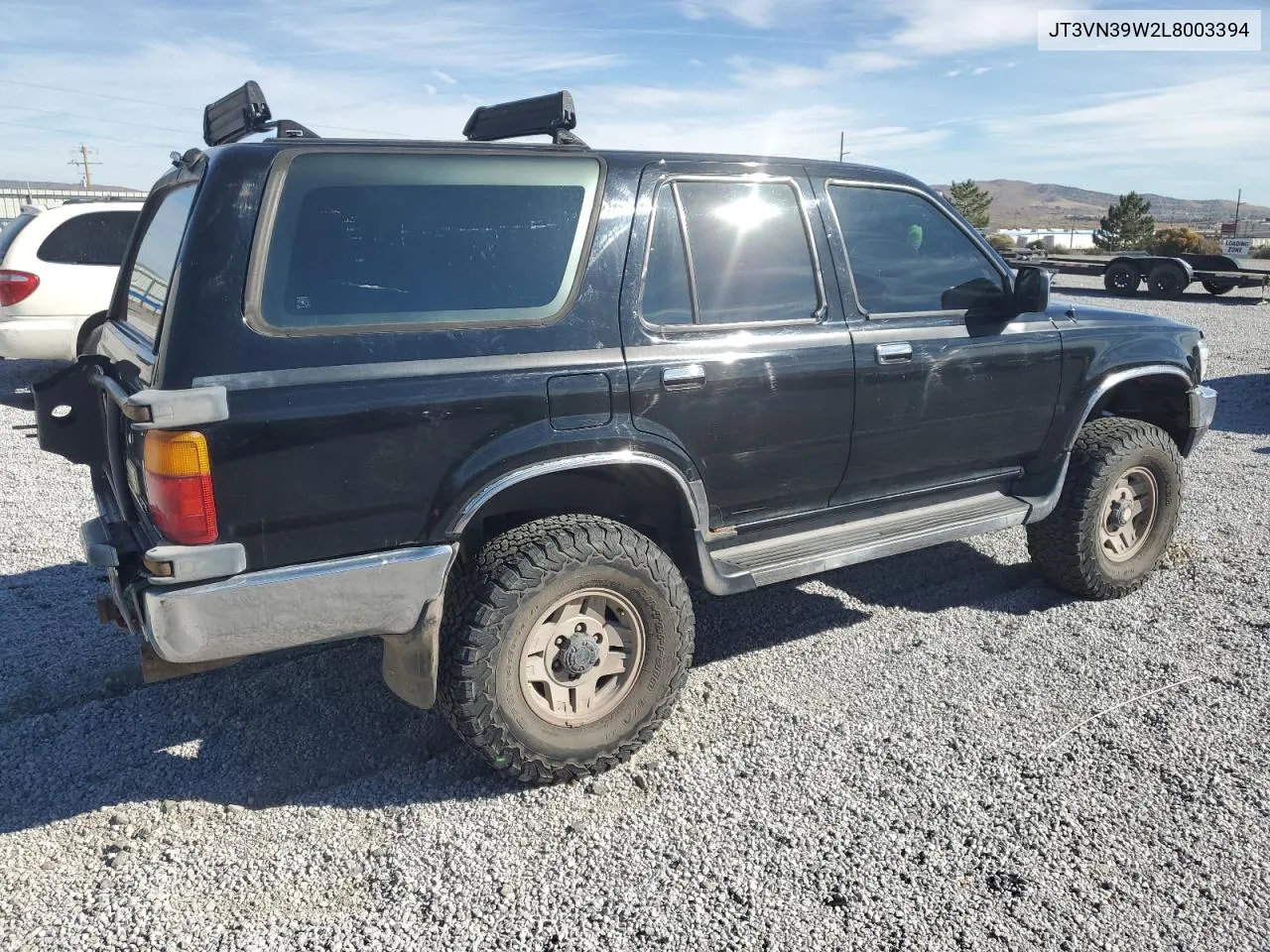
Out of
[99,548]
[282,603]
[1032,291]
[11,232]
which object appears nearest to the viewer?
[282,603]

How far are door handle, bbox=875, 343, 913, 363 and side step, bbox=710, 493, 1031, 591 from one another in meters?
0.67

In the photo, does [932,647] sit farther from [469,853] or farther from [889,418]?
[469,853]

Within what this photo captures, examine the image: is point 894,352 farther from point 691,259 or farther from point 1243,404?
point 1243,404

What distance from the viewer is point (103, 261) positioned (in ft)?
30.1

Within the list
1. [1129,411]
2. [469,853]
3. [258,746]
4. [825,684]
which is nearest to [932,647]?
[825,684]

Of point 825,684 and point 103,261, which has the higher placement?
point 103,261

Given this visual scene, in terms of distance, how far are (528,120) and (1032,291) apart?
7.07 ft

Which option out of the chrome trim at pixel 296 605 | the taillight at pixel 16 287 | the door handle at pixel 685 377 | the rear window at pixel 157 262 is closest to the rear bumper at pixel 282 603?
the chrome trim at pixel 296 605

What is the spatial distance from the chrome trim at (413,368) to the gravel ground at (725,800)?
4.45ft

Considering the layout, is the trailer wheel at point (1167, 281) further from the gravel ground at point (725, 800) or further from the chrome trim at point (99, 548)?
the chrome trim at point (99, 548)

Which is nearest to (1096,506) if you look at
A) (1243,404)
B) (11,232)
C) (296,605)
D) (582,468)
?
(582,468)

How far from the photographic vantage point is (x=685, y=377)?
3256mm

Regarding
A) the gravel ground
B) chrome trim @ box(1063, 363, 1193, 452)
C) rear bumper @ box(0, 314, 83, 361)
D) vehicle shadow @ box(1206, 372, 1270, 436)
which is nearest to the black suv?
chrome trim @ box(1063, 363, 1193, 452)

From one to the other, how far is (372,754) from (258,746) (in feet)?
1.34
